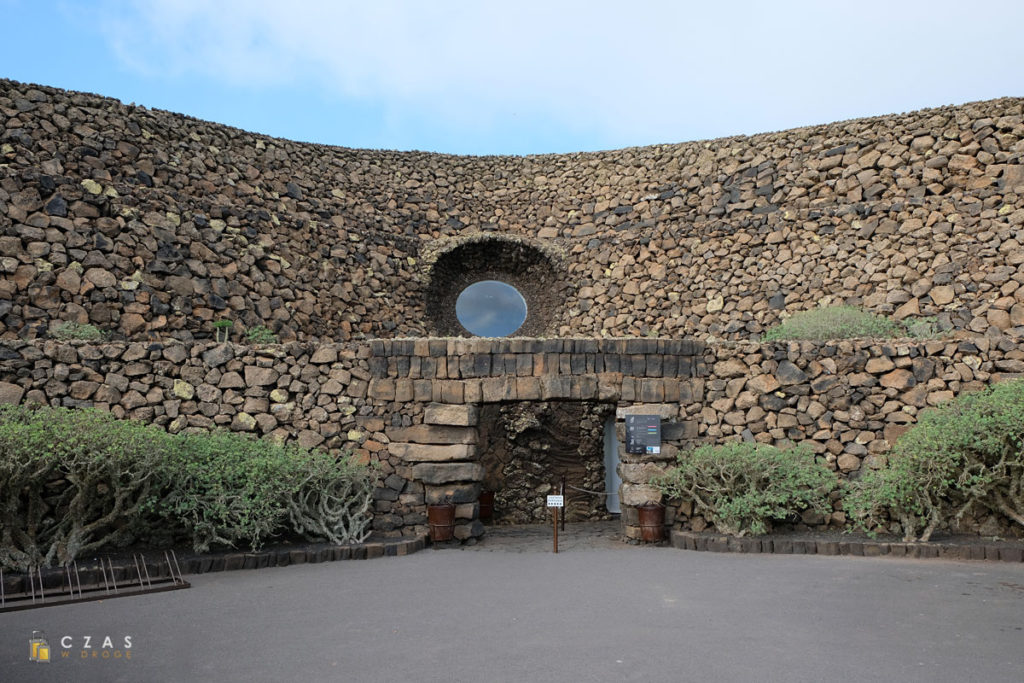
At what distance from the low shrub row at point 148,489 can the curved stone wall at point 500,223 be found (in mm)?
4545

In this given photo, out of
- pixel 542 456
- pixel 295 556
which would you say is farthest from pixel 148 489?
pixel 542 456

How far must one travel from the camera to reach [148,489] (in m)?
8.62

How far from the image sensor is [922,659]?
5.23m

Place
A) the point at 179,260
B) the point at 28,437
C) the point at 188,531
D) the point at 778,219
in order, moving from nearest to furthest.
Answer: the point at 28,437 < the point at 188,531 < the point at 179,260 < the point at 778,219

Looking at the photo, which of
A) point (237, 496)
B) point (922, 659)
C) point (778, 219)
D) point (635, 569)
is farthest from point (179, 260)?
point (922, 659)

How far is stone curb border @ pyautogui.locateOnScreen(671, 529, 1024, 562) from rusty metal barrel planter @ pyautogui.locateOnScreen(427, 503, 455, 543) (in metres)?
3.14

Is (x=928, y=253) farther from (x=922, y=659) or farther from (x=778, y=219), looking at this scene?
(x=922, y=659)

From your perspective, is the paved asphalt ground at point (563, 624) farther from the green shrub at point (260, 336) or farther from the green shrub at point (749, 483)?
the green shrub at point (260, 336)

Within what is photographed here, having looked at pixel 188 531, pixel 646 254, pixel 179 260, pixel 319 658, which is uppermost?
pixel 646 254

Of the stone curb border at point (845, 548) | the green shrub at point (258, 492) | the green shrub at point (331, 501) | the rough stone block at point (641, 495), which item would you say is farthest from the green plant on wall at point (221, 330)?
the stone curb border at point (845, 548)

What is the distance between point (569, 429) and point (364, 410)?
744 centimetres

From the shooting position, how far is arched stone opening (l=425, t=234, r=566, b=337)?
58.1 feet

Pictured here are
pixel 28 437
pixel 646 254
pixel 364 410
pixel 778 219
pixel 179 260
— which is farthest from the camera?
pixel 646 254

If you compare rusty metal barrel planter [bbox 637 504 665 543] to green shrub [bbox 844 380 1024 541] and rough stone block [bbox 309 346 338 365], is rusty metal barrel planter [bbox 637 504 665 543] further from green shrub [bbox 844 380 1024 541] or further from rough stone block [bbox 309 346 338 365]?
rough stone block [bbox 309 346 338 365]
